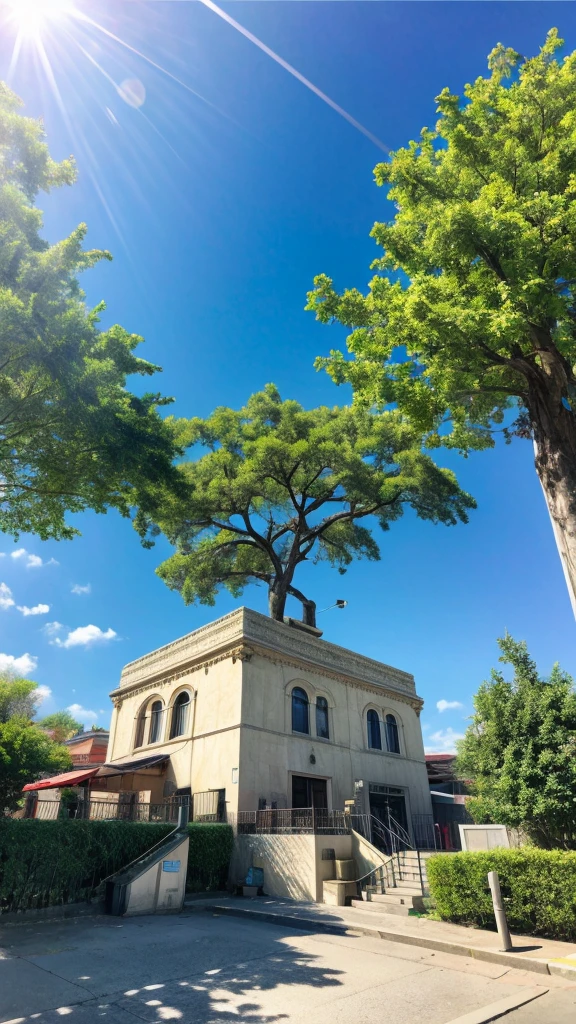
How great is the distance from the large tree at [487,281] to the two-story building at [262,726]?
40.1 feet

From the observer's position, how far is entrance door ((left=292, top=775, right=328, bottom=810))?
19547 millimetres

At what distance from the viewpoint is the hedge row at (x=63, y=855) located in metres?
11.4

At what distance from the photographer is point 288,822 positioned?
16562mm

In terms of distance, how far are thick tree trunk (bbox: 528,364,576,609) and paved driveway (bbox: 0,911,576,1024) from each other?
5.26 meters

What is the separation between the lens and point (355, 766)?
2252 cm

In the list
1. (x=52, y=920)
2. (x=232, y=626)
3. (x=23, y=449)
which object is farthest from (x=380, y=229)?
(x=52, y=920)

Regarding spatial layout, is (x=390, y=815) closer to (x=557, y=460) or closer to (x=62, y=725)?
(x=557, y=460)

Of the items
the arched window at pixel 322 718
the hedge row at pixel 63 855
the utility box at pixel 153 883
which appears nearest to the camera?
the hedge row at pixel 63 855

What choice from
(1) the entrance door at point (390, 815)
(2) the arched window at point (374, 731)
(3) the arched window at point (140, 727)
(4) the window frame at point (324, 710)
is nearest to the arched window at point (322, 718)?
(4) the window frame at point (324, 710)

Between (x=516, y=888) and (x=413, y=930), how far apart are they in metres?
2.27

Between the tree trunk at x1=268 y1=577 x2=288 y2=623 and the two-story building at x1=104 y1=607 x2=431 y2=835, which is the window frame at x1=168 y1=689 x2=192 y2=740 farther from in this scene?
the tree trunk at x1=268 y1=577 x2=288 y2=623

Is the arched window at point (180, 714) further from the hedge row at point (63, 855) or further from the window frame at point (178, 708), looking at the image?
the hedge row at point (63, 855)

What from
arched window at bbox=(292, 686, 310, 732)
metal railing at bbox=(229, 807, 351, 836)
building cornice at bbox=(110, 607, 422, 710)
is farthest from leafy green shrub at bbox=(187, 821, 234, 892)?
building cornice at bbox=(110, 607, 422, 710)

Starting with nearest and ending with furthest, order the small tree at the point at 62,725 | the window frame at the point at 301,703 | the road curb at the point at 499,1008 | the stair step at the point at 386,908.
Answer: the road curb at the point at 499,1008, the stair step at the point at 386,908, the window frame at the point at 301,703, the small tree at the point at 62,725
